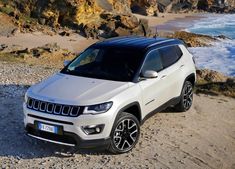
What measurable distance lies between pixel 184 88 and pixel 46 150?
11.2 feet

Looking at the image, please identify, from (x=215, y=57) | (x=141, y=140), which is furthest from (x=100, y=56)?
(x=215, y=57)

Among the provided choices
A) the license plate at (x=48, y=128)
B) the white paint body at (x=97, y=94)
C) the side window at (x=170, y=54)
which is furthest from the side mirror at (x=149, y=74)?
the license plate at (x=48, y=128)

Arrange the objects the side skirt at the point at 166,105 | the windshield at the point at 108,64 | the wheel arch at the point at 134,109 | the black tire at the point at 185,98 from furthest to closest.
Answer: the black tire at the point at 185,98, the side skirt at the point at 166,105, the windshield at the point at 108,64, the wheel arch at the point at 134,109

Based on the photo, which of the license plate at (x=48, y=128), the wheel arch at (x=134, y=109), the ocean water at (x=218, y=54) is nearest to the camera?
the license plate at (x=48, y=128)

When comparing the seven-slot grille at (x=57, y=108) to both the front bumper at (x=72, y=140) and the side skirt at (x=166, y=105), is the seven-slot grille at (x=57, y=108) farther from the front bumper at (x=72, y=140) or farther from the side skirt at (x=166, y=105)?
the side skirt at (x=166, y=105)

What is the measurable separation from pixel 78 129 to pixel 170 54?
3073 millimetres

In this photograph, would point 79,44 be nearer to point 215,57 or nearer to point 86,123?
point 215,57

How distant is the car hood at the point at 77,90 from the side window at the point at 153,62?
753 mm

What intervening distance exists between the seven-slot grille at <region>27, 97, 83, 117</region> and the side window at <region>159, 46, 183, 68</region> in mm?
2525

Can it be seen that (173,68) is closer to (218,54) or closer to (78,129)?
(78,129)

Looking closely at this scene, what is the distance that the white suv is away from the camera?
6.95 meters

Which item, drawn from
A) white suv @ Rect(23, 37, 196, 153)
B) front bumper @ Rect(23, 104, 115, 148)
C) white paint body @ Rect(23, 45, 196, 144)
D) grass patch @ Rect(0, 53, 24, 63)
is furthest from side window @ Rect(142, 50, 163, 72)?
grass patch @ Rect(0, 53, 24, 63)

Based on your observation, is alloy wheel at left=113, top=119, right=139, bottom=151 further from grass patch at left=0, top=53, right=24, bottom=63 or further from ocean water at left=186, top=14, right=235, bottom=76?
ocean water at left=186, top=14, right=235, bottom=76

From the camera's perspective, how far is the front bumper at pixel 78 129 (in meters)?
6.87
